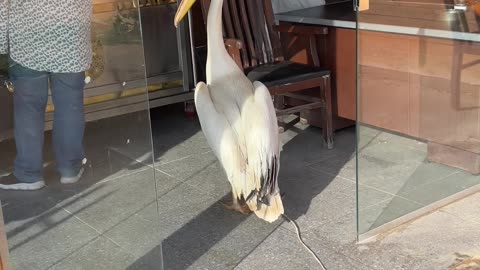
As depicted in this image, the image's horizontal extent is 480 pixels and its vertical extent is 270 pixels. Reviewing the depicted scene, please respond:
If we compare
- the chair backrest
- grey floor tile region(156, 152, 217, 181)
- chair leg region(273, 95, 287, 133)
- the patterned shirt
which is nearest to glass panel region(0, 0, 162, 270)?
the patterned shirt

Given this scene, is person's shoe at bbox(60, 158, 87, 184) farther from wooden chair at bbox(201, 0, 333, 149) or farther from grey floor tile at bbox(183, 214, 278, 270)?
wooden chair at bbox(201, 0, 333, 149)

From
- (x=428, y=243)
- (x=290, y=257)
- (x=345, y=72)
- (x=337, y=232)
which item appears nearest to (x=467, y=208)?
(x=428, y=243)

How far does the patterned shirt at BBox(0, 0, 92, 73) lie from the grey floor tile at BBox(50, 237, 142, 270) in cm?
69

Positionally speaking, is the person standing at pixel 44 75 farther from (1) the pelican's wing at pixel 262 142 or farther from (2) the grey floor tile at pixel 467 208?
(2) the grey floor tile at pixel 467 208

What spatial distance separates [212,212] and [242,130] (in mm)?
592

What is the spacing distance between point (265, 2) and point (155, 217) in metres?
2.43

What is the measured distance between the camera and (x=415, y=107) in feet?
12.3

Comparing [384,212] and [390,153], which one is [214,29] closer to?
[390,153]

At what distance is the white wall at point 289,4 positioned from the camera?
541cm

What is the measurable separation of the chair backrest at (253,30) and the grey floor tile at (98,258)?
2194 mm

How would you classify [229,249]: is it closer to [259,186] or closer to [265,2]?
[259,186]

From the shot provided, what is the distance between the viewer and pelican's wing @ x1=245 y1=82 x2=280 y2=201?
3354mm

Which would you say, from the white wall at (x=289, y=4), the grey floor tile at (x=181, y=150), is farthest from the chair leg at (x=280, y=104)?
the white wall at (x=289, y=4)

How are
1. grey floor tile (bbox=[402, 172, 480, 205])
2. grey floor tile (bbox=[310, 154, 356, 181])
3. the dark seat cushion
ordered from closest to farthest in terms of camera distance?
grey floor tile (bbox=[402, 172, 480, 205])
grey floor tile (bbox=[310, 154, 356, 181])
the dark seat cushion
